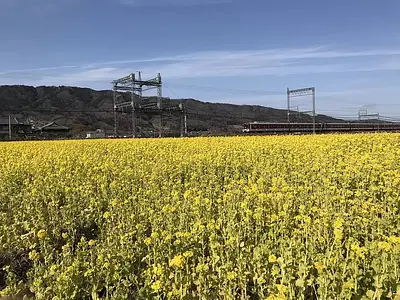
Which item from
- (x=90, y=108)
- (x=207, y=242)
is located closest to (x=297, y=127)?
(x=207, y=242)

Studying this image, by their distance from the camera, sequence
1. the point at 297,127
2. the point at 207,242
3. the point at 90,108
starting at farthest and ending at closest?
the point at 90,108 < the point at 297,127 < the point at 207,242

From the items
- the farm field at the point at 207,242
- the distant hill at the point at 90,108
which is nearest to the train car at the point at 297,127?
the farm field at the point at 207,242

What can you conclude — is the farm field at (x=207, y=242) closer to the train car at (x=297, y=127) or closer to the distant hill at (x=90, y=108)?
the train car at (x=297, y=127)

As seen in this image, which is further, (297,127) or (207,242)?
(297,127)

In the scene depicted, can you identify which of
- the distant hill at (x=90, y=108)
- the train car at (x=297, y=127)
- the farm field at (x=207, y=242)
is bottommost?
the farm field at (x=207, y=242)

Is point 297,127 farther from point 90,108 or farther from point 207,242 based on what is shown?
point 90,108

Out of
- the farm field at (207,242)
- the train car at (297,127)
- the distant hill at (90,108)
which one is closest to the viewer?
the farm field at (207,242)

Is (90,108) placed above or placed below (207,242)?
above

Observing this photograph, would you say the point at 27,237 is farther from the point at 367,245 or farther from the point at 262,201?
the point at 367,245

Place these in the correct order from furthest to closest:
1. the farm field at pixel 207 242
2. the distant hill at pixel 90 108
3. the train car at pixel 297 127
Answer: the distant hill at pixel 90 108, the train car at pixel 297 127, the farm field at pixel 207 242

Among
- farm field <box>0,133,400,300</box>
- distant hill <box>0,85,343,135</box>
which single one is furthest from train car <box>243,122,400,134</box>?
distant hill <box>0,85,343,135</box>

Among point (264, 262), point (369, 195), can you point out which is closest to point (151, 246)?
point (264, 262)

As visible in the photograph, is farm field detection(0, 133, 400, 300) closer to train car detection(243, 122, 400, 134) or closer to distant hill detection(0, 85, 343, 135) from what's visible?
train car detection(243, 122, 400, 134)

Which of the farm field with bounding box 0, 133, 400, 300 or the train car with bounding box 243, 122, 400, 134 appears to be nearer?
the farm field with bounding box 0, 133, 400, 300
